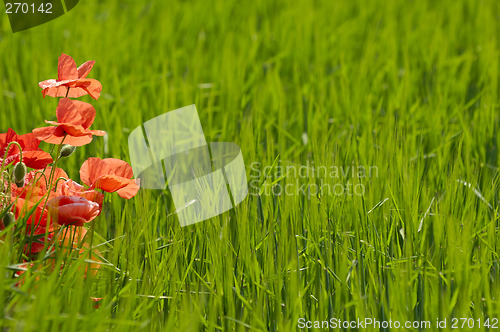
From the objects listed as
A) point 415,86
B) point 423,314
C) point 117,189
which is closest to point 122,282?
point 117,189

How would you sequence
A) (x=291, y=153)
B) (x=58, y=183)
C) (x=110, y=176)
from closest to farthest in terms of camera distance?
(x=110, y=176), (x=58, y=183), (x=291, y=153)

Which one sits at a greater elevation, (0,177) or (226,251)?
(0,177)

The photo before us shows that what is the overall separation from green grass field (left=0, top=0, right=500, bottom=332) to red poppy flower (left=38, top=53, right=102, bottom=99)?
0.23 meters

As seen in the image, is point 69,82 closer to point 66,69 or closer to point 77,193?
point 66,69

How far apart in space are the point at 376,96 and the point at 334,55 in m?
0.41

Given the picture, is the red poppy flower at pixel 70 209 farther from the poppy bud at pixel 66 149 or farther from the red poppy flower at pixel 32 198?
the poppy bud at pixel 66 149

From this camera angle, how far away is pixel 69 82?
3.44 feet

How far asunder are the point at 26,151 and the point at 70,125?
0.13 meters

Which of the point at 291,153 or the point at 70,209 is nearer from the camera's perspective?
the point at 70,209

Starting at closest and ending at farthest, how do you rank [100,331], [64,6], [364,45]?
1. [100,331]
2. [64,6]
3. [364,45]

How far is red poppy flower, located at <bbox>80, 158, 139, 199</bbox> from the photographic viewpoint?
1.04 metres

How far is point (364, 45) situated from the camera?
2.61 m

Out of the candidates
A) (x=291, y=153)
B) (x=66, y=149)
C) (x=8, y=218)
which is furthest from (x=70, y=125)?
(x=291, y=153)

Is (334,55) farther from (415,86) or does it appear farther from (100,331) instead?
(100,331)
